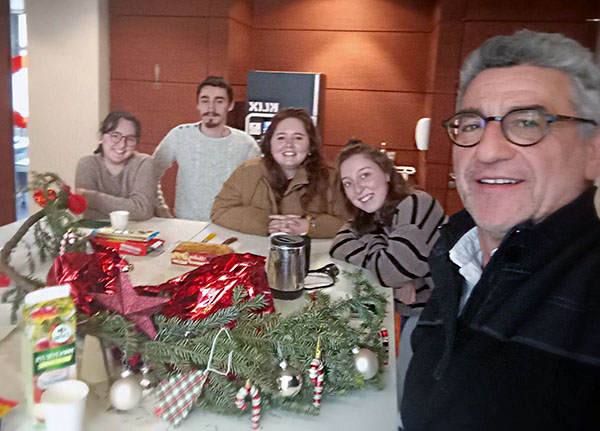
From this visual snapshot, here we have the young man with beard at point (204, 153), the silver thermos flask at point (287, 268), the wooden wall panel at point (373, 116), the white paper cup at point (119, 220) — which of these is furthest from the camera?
the wooden wall panel at point (373, 116)

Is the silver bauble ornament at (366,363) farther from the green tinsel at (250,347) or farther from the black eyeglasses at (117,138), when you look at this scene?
the black eyeglasses at (117,138)

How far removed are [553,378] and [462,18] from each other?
3.44 m

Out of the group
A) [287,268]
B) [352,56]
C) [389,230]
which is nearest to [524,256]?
[287,268]

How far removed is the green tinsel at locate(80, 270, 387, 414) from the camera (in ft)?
3.11

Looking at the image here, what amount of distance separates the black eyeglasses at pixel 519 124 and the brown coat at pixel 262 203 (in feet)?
4.41

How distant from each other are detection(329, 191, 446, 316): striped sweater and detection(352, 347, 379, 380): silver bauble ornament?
748mm

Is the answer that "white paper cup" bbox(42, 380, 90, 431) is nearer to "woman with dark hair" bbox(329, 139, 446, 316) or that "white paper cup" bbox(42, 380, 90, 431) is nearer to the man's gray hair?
the man's gray hair

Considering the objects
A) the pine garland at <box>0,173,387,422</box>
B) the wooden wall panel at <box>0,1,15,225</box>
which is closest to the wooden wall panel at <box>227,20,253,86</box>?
the wooden wall panel at <box>0,1,15,225</box>

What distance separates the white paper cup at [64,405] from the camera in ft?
2.58

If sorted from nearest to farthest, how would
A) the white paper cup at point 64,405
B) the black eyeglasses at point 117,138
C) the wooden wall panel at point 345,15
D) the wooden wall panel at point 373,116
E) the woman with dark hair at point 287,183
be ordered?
the white paper cup at point 64,405
the woman with dark hair at point 287,183
the black eyeglasses at point 117,138
the wooden wall panel at point 345,15
the wooden wall panel at point 373,116

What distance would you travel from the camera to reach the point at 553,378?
814 mm

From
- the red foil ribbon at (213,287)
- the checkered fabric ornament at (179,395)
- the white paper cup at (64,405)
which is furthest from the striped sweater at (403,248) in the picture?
the white paper cup at (64,405)

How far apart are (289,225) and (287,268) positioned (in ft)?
2.57

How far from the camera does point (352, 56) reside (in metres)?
4.49
